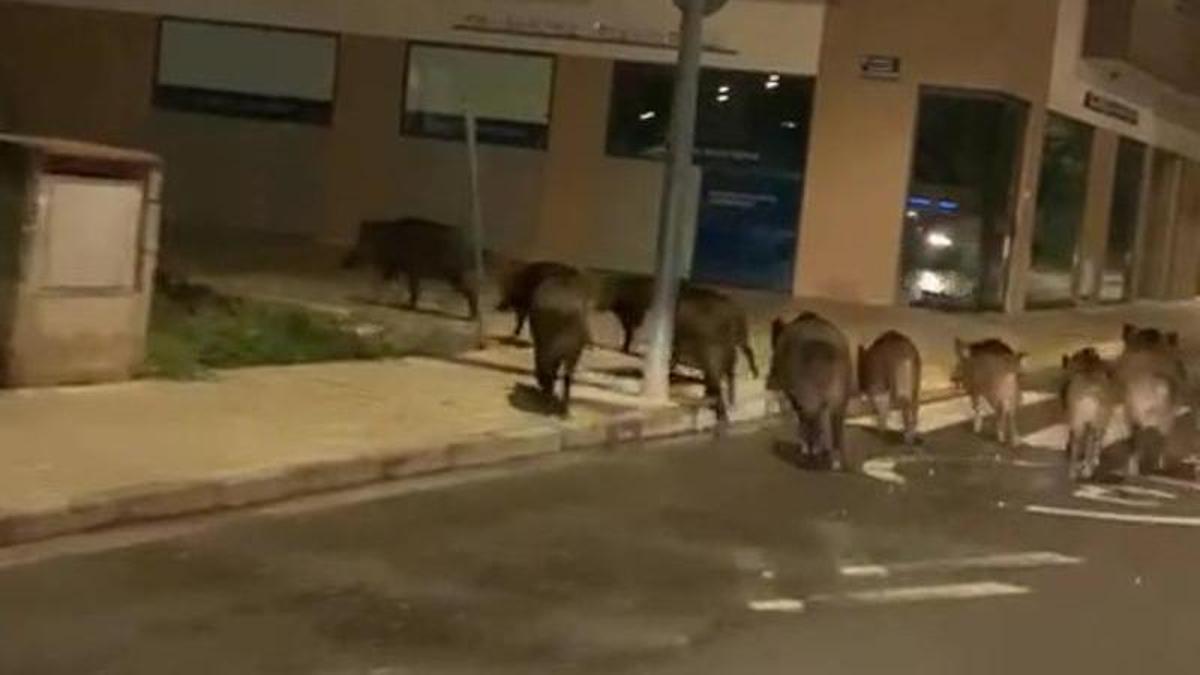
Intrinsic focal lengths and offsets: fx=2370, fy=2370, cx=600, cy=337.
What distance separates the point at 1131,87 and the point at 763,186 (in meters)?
9.24

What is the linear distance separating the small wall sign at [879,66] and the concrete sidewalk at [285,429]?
36.2 feet

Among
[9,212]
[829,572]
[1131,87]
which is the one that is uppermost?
[1131,87]

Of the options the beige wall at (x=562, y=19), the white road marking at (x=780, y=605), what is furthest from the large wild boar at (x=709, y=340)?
the beige wall at (x=562, y=19)

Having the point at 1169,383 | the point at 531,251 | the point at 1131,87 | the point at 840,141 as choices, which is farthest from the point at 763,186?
the point at 1169,383

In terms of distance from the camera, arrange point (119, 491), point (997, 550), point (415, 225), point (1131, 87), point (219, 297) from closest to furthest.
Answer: point (119, 491) → point (997, 550) → point (219, 297) → point (415, 225) → point (1131, 87)

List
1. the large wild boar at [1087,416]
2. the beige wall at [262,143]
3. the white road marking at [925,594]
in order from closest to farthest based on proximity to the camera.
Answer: the white road marking at [925,594] → the large wild boar at [1087,416] → the beige wall at [262,143]

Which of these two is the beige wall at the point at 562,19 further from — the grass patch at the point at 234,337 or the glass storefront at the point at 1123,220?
the grass patch at the point at 234,337

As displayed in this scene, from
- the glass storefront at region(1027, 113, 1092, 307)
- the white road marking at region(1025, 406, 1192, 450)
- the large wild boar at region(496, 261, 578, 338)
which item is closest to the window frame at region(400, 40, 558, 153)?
the glass storefront at region(1027, 113, 1092, 307)

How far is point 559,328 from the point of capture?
15648 mm

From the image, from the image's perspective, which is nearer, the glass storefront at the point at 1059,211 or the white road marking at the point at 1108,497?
the white road marking at the point at 1108,497

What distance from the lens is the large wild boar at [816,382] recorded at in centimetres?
1482

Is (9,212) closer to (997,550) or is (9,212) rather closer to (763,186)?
(997,550)

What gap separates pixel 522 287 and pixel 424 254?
2.69 meters

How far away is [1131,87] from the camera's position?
3756 centimetres
